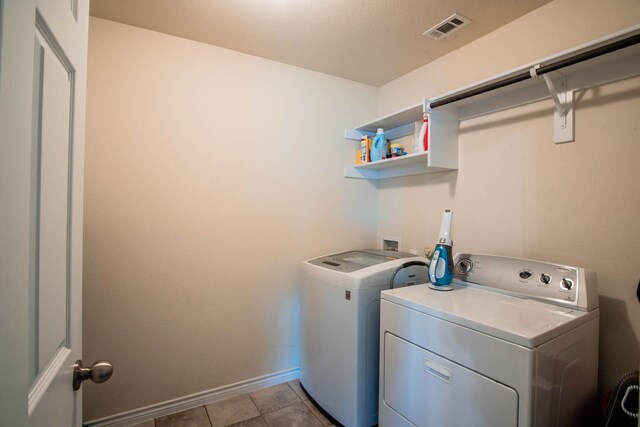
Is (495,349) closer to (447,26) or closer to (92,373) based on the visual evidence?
(92,373)

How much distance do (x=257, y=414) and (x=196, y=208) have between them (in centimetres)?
132

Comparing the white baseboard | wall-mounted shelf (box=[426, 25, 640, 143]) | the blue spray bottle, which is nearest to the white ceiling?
wall-mounted shelf (box=[426, 25, 640, 143])

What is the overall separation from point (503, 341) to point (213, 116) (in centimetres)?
193

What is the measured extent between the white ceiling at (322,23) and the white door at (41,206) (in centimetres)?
102

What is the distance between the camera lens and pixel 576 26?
4.66 ft

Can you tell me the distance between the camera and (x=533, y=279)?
51.9 inches

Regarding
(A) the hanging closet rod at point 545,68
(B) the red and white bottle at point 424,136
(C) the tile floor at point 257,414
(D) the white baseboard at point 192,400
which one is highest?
(A) the hanging closet rod at point 545,68

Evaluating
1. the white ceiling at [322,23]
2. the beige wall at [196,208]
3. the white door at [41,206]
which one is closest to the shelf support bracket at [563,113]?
the white ceiling at [322,23]

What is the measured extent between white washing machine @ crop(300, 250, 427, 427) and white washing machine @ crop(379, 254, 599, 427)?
18cm

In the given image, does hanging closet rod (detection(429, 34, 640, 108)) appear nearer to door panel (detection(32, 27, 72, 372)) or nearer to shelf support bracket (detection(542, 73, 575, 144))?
shelf support bracket (detection(542, 73, 575, 144))

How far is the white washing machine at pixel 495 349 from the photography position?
0.96m

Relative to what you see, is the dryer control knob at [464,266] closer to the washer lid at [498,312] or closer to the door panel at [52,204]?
the washer lid at [498,312]

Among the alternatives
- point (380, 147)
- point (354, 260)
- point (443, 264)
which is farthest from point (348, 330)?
point (380, 147)

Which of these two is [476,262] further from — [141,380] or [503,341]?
[141,380]
